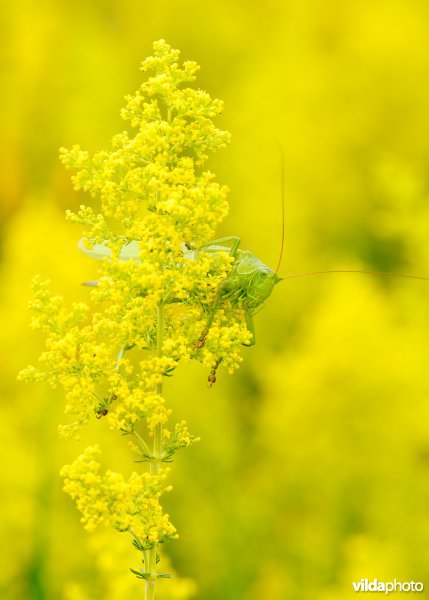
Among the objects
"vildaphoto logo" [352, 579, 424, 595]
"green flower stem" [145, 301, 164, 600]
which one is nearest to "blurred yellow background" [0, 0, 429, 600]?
"vildaphoto logo" [352, 579, 424, 595]

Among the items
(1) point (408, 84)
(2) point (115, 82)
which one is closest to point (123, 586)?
(2) point (115, 82)

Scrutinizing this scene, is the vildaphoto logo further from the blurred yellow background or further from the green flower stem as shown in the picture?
the green flower stem

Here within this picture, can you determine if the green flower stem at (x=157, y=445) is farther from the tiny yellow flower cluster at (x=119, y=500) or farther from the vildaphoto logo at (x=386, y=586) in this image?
the vildaphoto logo at (x=386, y=586)

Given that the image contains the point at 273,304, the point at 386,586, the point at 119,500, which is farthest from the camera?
the point at 273,304

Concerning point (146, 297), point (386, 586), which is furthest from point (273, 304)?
point (146, 297)

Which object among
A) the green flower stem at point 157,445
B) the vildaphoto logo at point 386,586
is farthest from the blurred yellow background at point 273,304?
the green flower stem at point 157,445

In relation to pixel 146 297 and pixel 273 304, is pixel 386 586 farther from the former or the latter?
pixel 146 297
